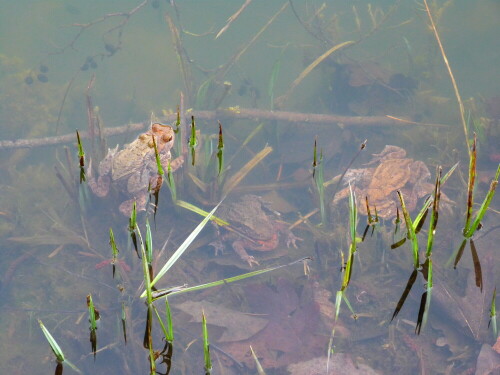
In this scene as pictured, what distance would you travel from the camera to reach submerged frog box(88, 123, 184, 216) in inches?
195

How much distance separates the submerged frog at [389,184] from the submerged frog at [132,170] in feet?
8.74

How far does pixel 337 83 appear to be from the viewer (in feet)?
29.3

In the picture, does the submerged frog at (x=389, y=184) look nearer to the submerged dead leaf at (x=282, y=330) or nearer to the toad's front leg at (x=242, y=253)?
the toad's front leg at (x=242, y=253)

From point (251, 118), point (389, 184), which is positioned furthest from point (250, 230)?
point (251, 118)

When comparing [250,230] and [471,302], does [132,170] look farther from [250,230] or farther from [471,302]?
[471,302]

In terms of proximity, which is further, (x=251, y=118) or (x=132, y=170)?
(x=251, y=118)

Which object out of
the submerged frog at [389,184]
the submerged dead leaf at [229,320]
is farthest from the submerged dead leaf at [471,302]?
the submerged dead leaf at [229,320]

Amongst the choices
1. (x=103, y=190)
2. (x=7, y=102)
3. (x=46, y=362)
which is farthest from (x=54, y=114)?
(x=46, y=362)

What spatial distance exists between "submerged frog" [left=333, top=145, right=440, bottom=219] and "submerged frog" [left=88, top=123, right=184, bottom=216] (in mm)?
2662

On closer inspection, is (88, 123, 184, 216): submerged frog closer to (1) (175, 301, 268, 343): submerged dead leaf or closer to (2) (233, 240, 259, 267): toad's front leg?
(2) (233, 240, 259, 267): toad's front leg

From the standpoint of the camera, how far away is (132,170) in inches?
198

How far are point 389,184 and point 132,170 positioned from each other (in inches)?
143

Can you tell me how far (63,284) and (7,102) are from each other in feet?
20.4

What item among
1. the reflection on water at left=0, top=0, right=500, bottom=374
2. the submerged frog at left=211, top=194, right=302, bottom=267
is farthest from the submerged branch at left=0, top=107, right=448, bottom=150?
the submerged frog at left=211, top=194, right=302, bottom=267
